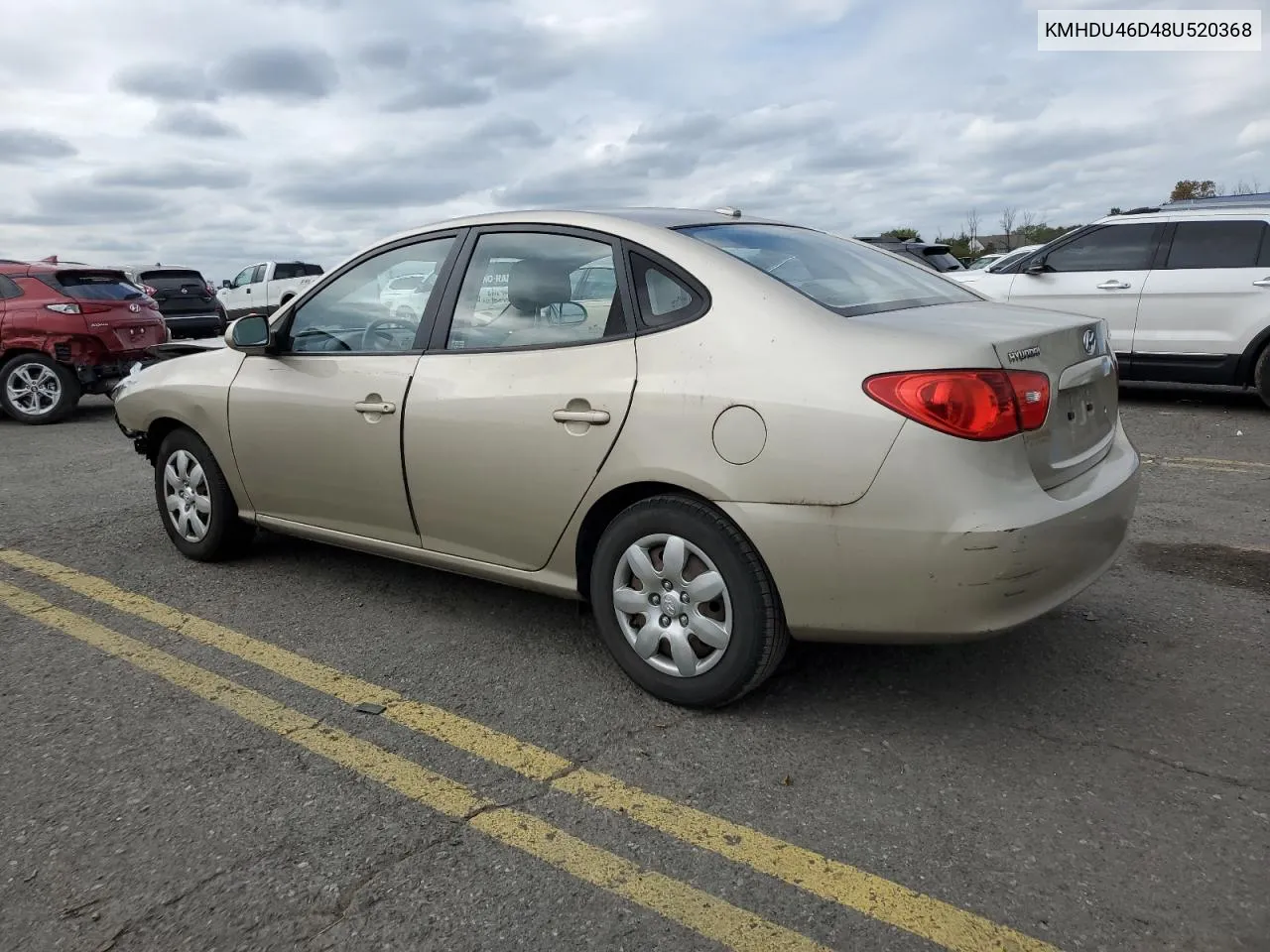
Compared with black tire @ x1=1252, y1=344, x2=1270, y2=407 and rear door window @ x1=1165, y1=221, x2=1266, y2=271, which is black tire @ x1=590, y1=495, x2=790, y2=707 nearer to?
black tire @ x1=1252, y1=344, x2=1270, y2=407

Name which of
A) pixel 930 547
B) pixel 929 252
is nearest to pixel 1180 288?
pixel 930 547

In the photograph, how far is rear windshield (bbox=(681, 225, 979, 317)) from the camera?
10.7ft

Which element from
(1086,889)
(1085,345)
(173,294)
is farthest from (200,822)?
(173,294)

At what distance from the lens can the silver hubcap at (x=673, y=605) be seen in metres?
3.08

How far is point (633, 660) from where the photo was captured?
3309mm

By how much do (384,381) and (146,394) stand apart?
177cm

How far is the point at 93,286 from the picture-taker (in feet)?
34.0

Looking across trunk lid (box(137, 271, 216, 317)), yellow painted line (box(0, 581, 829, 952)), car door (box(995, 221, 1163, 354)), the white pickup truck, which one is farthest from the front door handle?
the white pickup truck

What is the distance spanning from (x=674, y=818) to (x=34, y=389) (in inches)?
382

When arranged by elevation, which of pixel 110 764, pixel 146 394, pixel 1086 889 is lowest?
pixel 1086 889

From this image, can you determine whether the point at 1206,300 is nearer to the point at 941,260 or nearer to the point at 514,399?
the point at 514,399

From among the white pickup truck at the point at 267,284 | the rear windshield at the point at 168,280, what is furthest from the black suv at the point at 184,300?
the white pickup truck at the point at 267,284

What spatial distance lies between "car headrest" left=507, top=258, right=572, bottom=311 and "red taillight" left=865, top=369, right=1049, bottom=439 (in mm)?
1231

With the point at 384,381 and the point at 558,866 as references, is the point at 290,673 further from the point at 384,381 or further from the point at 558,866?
the point at 558,866
